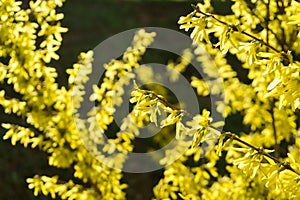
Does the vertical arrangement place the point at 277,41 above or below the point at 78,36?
below

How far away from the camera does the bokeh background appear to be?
6223 mm

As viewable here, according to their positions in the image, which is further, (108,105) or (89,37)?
(89,37)

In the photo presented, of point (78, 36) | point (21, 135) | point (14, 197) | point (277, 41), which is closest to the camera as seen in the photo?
point (21, 135)

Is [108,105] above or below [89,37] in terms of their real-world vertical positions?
below

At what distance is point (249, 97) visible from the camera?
343 centimetres

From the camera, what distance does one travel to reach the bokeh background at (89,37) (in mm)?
6223

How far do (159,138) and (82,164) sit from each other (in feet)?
3.96

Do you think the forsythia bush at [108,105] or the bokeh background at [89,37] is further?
the bokeh background at [89,37]

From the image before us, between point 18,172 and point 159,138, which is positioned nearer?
point 159,138

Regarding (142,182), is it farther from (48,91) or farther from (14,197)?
(48,91)

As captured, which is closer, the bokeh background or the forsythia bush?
the forsythia bush

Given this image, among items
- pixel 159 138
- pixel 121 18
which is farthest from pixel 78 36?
pixel 159 138

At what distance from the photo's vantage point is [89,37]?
9039 mm

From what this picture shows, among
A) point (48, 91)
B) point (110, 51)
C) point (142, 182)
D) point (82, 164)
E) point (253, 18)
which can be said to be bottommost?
point (142, 182)
